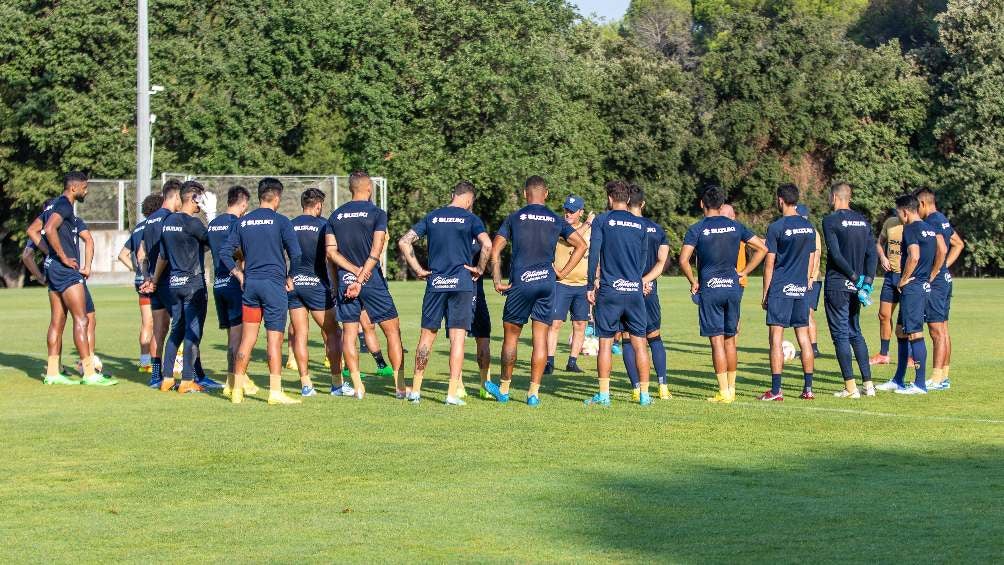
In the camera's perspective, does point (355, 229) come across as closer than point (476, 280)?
Yes

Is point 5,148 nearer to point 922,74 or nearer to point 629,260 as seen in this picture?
point 922,74

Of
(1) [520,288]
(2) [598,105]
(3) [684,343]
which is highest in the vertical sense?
(2) [598,105]

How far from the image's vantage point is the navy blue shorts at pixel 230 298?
14281 millimetres

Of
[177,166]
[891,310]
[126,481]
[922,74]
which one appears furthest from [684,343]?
[922,74]

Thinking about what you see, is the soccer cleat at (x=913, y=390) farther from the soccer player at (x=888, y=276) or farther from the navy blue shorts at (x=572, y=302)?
the navy blue shorts at (x=572, y=302)

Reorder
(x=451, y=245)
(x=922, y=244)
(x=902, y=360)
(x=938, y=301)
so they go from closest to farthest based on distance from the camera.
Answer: (x=451, y=245) → (x=922, y=244) → (x=902, y=360) → (x=938, y=301)

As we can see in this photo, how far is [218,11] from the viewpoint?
55531 mm

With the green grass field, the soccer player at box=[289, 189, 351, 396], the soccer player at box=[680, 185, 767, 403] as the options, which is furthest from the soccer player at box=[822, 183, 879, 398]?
the soccer player at box=[289, 189, 351, 396]

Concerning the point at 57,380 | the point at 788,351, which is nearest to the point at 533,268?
the point at 57,380

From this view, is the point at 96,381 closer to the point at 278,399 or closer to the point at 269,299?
the point at 278,399

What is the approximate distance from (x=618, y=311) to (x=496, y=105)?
136ft

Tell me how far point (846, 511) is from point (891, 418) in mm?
4571

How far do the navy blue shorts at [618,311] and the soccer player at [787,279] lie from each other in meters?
1.47

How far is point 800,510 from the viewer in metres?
8.39
